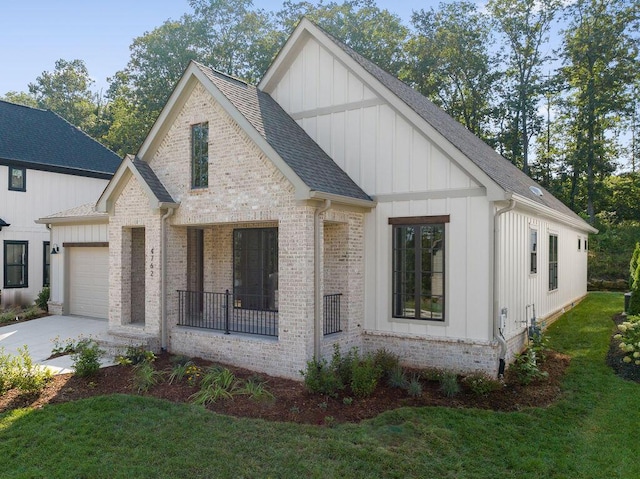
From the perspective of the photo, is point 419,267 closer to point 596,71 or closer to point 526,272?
point 526,272

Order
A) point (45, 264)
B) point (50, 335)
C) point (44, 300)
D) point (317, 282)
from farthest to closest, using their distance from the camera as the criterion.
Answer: point (45, 264)
point (44, 300)
point (50, 335)
point (317, 282)

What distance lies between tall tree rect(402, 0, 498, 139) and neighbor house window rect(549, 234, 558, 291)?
20108mm

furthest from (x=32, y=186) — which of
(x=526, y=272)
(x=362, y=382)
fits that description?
(x=526, y=272)

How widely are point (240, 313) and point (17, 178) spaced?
12432 mm

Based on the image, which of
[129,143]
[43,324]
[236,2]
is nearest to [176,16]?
[236,2]

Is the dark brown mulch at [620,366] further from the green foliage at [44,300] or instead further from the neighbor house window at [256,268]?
the green foliage at [44,300]

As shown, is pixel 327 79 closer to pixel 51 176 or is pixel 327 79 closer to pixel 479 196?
pixel 479 196

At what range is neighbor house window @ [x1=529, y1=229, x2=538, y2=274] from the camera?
11043mm

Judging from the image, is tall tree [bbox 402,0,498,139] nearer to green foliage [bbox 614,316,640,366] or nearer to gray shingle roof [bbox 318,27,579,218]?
gray shingle roof [bbox 318,27,579,218]

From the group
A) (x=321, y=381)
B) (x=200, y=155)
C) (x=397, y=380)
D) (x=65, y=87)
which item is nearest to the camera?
(x=321, y=381)

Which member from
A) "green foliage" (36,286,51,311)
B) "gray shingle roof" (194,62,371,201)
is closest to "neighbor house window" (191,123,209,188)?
"gray shingle roof" (194,62,371,201)

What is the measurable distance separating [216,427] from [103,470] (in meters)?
1.50

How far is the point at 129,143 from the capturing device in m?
32.5

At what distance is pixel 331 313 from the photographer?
964cm
